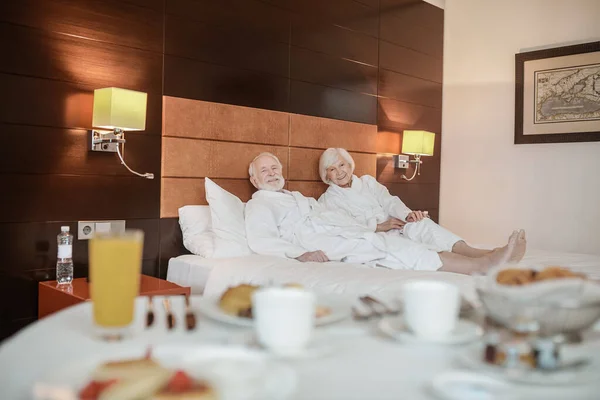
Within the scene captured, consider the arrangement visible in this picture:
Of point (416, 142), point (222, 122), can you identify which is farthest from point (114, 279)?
point (416, 142)

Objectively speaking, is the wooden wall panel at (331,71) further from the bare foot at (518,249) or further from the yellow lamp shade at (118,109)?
the bare foot at (518,249)

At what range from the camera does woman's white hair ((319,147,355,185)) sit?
161 inches

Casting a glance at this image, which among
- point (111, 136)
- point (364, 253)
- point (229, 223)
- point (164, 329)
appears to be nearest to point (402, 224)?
point (364, 253)

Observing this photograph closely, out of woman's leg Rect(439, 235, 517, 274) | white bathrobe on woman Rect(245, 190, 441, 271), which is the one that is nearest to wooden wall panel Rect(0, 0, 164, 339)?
white bathrobe on woman Rect(245, 190, 441, 271)

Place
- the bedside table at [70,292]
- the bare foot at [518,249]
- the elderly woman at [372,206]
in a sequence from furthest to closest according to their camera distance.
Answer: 1. the elderly woman at [372,206]
2. the bare foot at [518,249]
3. the bedside table at [70,292]

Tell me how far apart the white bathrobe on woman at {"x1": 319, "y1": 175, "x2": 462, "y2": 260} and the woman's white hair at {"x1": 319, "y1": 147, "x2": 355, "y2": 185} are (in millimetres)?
105

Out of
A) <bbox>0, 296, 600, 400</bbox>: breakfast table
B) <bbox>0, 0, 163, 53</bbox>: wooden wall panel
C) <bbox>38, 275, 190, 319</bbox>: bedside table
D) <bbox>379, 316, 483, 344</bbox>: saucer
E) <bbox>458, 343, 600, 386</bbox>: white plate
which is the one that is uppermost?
<bbox>0, 0, 163, 53</bbox>: wooden wall panel

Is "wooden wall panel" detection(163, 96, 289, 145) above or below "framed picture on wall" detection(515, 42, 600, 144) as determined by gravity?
below

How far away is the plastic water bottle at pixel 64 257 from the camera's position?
2.83m

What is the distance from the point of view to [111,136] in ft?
9.90

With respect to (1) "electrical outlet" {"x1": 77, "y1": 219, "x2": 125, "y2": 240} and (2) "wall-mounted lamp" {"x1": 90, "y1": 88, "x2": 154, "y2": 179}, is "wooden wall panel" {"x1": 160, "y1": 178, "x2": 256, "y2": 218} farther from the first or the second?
(2) "wall-mounted lamp" {"x1": 90, "y1": 88, "x2": 154, "y2": 179}

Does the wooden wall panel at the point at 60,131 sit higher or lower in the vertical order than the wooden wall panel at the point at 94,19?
lower

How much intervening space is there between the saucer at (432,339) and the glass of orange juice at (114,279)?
42cm

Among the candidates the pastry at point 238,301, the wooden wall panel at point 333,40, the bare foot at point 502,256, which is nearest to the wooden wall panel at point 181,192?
the wooden wall panel at point 333,40
